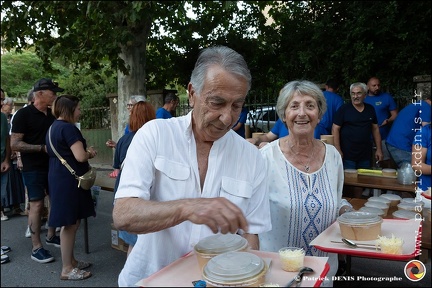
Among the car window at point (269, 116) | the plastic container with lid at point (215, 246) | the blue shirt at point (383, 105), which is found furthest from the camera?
the car window at point (269, 116)

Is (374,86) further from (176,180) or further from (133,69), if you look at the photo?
(176,180)

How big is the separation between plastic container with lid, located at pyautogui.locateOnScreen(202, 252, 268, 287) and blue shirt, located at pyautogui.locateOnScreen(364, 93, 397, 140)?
582 cm

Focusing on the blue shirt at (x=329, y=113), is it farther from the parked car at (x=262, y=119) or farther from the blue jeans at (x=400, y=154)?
the parked car at (x=262, y=119)

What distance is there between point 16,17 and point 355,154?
6.87m

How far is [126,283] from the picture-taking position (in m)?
1.68

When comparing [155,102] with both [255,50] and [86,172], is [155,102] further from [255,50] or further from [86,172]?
[86,172]

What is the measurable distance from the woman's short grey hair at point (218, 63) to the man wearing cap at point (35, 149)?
363 centimetres

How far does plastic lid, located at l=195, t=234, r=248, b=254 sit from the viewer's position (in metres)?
1.43

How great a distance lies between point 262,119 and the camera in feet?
29.0

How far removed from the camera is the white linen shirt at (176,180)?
1.53m

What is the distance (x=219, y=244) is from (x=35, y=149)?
3800 mm

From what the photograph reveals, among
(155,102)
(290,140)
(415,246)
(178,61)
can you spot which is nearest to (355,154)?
(290,140)

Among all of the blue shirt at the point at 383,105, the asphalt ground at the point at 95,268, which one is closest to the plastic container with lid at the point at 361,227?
the asphalt ground at the point at 95,268

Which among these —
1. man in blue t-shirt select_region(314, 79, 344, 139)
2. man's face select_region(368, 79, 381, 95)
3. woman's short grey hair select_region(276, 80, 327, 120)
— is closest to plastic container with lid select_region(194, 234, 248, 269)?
woman's short grey hair select_region(276, 80, 327, 120)
